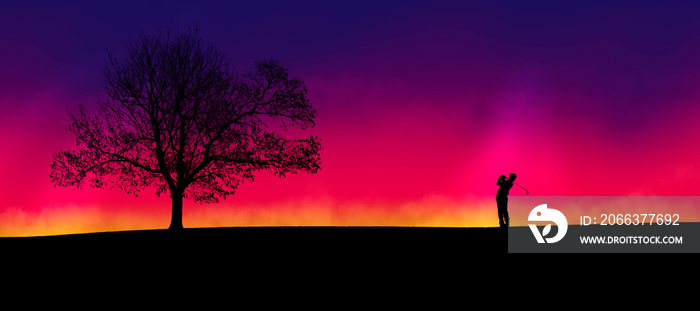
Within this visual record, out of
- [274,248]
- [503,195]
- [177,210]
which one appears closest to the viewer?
[274,248]

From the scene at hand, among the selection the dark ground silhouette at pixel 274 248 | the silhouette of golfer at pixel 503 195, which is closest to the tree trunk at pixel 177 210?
the dark ground silhouette at pixel 274 248

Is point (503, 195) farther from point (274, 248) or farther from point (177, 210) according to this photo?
point (177, 210)

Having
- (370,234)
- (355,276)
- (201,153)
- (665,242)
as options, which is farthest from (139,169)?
(665,242)

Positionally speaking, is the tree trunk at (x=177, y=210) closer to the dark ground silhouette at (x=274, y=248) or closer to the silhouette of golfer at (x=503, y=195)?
the dark ground silhouette at (x=274, y=248)

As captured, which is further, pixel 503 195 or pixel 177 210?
pixel 177 210

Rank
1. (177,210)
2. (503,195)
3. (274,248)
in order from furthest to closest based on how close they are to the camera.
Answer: (177,210) → (503,195) → (274,248)

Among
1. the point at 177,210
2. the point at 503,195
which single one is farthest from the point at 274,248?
the point at 177,210

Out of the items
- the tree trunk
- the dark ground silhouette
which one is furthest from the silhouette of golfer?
the tree trunk

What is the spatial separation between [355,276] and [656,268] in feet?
28.9

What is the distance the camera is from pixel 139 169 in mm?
37000

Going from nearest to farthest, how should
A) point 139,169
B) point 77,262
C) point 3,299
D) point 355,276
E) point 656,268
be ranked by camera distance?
point 3,299 < point 355,276 < point 656,268 < point 77,262 < point 139,169

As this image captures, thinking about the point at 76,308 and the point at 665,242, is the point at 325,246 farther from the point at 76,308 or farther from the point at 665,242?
the point at 665,242

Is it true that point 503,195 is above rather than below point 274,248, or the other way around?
above

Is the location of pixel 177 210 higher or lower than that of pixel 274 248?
higher
